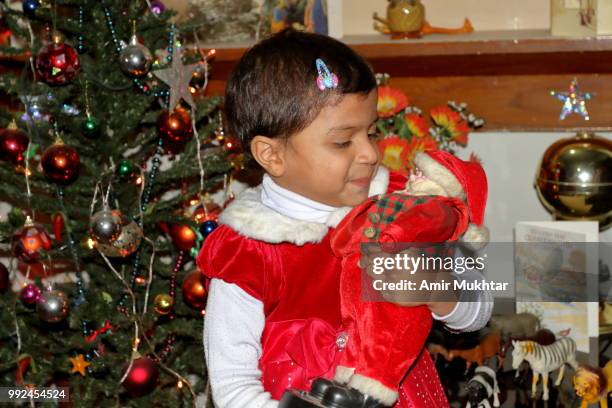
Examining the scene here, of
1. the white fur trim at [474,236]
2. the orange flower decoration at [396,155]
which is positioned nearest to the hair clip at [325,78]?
the white fur trim at [474,236]

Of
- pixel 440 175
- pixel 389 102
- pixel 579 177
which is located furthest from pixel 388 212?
pixel 579 177

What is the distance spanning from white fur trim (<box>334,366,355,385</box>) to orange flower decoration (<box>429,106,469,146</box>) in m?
0.89

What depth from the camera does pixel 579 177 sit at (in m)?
1.80

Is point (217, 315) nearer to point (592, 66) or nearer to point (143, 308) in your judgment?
point (143, 308)

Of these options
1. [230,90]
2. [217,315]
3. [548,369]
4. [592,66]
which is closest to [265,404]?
[217,315]

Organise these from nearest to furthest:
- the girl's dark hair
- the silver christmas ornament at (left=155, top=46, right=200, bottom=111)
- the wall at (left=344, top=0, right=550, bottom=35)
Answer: the girl's dark hair → the silver christmas ornament at (left=155, top=46, right=200, bottom=111) → the wall at (left=344, top=0, right=550, bottom=35)

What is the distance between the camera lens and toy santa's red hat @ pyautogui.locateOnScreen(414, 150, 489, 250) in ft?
3.77

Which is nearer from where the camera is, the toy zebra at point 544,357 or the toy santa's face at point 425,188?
the toy santa's face at point 425,188

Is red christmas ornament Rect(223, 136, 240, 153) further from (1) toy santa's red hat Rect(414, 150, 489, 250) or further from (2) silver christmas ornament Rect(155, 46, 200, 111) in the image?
(1) toy santa's red hat Rect(414, 150, 489, 250)

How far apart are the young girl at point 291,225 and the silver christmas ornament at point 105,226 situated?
1.39 feet

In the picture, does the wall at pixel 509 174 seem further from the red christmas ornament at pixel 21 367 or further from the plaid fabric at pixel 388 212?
the red christmas ornament at pixel 21 367

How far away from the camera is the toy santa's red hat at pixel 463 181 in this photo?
1.15 meters

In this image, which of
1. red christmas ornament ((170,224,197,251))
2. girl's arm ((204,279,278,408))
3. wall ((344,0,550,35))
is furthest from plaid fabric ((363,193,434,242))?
wall ((344,0,550,35))

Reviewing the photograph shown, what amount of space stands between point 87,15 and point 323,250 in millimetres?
818
